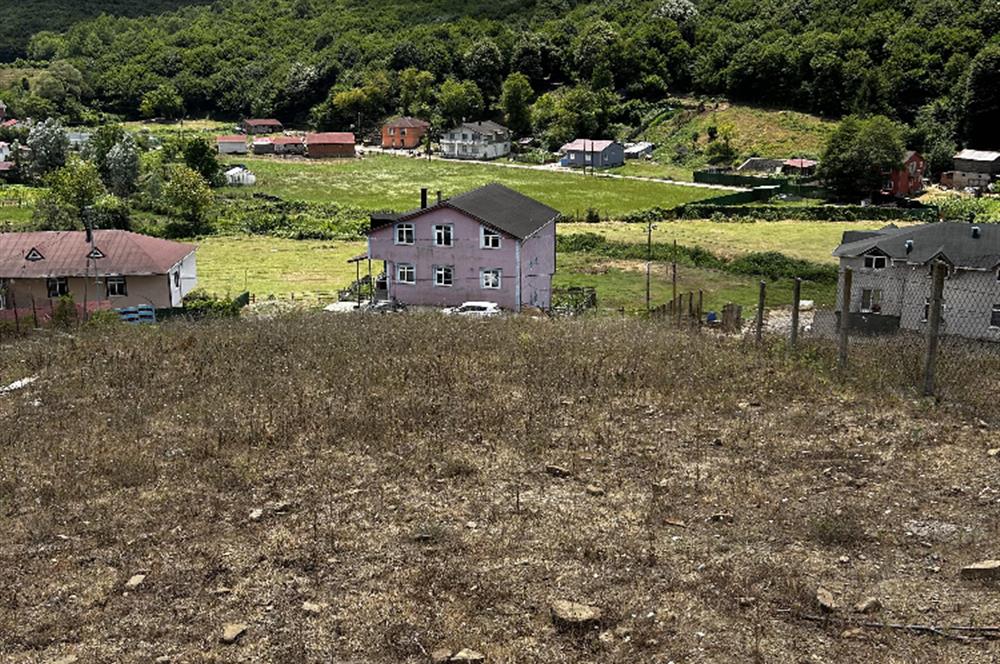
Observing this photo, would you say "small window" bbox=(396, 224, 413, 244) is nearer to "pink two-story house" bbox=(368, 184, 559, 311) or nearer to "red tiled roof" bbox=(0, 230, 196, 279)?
"pink two-story house" bbox=(368, 184, 559, 311)

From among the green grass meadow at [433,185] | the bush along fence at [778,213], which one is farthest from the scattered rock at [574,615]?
the green grass meadow at [433,185]

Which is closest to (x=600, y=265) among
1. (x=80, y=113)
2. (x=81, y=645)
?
(x=81, y=645)

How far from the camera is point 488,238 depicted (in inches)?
1368

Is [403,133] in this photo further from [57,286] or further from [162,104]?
[57,286]

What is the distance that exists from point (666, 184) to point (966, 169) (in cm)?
2458

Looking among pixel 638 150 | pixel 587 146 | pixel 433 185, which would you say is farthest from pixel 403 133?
pixel 433 185

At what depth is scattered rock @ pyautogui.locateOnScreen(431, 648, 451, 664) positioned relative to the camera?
6.84 meters

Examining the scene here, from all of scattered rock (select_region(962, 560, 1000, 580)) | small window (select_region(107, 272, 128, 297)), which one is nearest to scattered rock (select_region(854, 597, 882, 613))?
scattered rock (select_region(962, 560, 1000, 580))

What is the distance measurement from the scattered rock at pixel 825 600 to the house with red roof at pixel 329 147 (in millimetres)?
104906

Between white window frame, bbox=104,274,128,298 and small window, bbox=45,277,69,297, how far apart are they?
147 cm

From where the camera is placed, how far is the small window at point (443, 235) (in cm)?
3522

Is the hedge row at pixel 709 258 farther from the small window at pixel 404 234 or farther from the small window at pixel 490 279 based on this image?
the small window at pixel 404 234

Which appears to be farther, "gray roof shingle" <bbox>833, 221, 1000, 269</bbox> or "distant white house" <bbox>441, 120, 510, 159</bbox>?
"distant white house" <bbox>441, 120, 510, 159</bbox>

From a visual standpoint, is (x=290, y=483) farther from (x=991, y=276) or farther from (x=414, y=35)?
(x=414, y=35)
